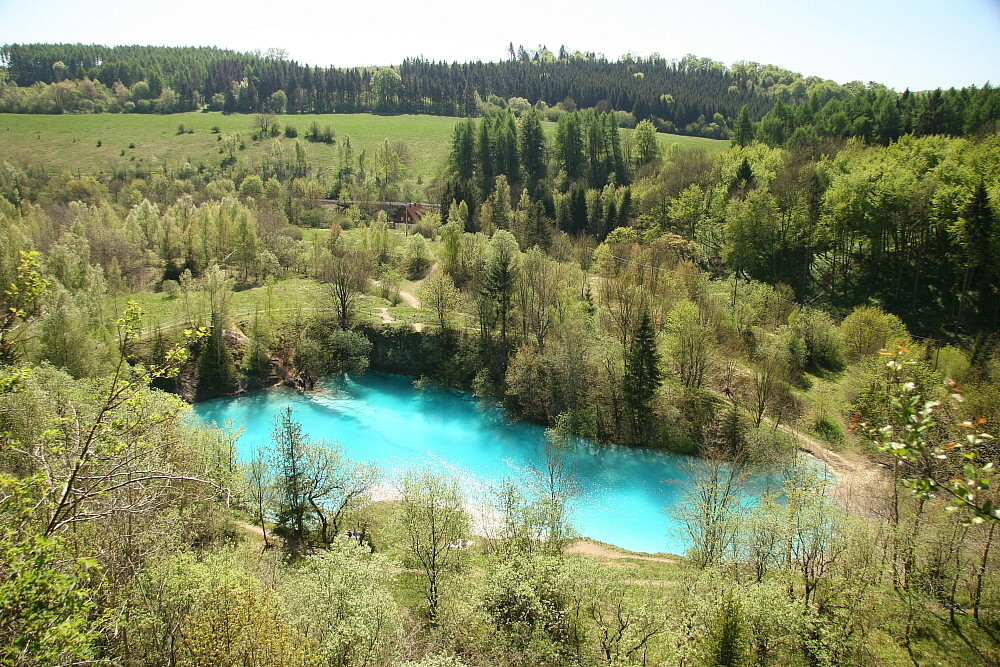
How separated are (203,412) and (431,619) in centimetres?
3187

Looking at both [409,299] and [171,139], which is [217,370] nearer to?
[409,299]

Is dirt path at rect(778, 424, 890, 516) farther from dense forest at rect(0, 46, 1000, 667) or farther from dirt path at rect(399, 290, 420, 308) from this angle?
dirt path at rect(399, 290, 420, 308)

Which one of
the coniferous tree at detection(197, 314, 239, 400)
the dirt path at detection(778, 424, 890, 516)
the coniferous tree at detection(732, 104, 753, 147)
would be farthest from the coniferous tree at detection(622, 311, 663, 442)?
the coniferous tree at detection(732, 104, 753, 147)

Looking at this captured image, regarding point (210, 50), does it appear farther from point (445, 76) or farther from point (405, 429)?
point (405, 429)

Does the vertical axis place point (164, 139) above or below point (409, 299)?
above

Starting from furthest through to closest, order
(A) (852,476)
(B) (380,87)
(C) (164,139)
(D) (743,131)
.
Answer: (B) (380,87), (C) (164,139), (D) (743,131), (A) (852,476)

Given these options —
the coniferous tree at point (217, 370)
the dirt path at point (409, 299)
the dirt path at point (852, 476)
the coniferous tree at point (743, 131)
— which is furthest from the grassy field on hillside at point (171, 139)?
the dirt path at point (852, 476)

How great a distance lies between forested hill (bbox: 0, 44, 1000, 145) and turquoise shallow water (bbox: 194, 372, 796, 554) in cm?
9922

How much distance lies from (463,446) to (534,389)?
646 centimetres

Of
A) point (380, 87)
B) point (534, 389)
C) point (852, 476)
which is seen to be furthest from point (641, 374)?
point (380, 87)

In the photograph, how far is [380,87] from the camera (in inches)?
6014

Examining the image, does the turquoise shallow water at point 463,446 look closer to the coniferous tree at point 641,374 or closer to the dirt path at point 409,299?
the coniferous tree at point 641,374

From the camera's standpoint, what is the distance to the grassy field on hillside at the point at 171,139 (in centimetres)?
10531

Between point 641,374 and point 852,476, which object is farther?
point 641,374
